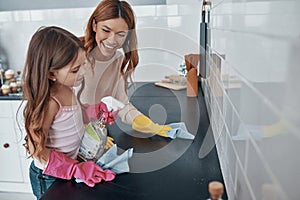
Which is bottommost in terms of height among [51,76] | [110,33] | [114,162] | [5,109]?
[5,109]

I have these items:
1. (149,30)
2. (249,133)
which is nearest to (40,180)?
(249,133)

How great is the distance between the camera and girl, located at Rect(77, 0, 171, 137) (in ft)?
3.75

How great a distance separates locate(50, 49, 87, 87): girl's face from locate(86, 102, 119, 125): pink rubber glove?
0.14 meters

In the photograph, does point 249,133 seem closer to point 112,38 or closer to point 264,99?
A: point 264,99

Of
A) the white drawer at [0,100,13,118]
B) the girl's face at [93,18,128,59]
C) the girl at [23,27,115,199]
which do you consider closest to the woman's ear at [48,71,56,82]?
the girl at [23,27,115,199]

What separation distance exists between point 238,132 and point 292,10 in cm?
31

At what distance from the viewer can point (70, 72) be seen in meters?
0.81

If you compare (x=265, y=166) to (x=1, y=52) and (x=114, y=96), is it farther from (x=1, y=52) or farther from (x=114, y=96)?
(x=1, y=52)

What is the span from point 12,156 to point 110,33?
1280mm

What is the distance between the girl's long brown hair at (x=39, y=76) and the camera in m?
0.76

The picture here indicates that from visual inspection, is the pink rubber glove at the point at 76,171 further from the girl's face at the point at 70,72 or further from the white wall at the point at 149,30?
the white wall at the point at 149,30

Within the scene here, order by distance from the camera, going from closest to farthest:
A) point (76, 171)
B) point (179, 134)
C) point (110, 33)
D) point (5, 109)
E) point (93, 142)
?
point (76, 171) < point (93, 142) < point (179, 134) < point (110, 33) < point (5, 109)

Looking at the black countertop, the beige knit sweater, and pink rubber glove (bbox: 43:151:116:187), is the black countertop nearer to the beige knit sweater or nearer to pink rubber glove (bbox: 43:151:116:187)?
pink rubber glove (bbox: 43:151:116:187)

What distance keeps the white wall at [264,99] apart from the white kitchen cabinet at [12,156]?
1637mm
